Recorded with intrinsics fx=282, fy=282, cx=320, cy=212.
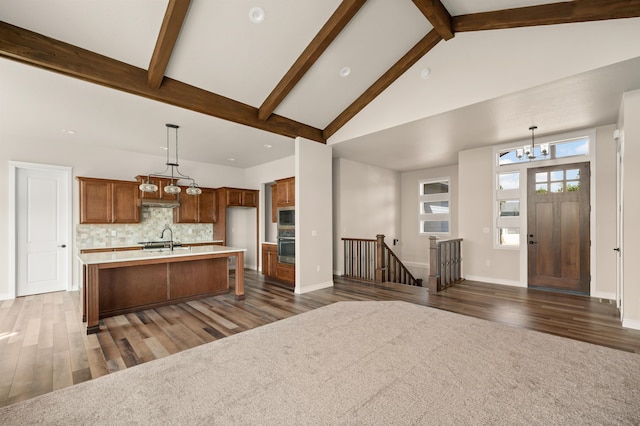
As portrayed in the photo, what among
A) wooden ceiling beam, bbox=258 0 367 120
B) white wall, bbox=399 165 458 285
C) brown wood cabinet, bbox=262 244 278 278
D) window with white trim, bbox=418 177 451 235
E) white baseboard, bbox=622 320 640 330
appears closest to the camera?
wooden ceiling beam, bbox=258 0 367 120

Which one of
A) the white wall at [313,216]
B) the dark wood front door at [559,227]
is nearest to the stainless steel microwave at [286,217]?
the white wall at [313,216]

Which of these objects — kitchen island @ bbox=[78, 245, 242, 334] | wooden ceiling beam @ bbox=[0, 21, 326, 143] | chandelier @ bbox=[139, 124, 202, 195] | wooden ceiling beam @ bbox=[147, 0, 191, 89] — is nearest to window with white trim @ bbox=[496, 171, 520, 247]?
wooden ceiling beam @ bbox=[0, 21, 326, 143]

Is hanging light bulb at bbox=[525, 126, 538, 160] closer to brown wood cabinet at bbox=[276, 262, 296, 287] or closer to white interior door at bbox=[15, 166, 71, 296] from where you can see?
brown wood cabinet at bbox=[276, 262, 296, 287]

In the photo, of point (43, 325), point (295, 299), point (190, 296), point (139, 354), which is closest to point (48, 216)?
point (43, 325)

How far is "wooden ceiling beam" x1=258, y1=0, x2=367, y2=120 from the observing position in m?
3.44

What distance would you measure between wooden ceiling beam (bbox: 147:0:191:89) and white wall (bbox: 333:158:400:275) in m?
4.51

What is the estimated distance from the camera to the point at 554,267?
5473 mm

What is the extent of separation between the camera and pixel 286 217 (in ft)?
21.0

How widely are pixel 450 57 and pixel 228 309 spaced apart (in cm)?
515

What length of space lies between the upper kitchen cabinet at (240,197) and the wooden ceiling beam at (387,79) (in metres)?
3.00

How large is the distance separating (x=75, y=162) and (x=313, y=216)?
16.7 ft

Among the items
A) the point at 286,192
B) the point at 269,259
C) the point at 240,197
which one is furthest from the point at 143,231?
the point at 286,192

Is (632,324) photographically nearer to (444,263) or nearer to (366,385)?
(444,263)

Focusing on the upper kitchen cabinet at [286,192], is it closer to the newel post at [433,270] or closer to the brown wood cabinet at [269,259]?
the brown wood cabinet at [269,259]
